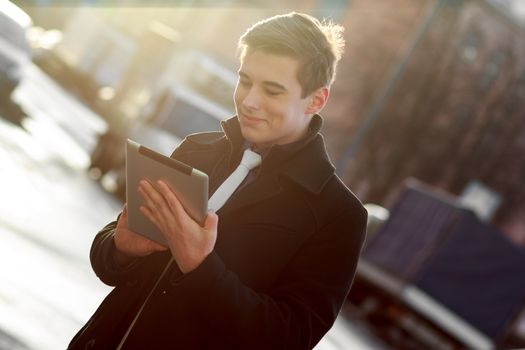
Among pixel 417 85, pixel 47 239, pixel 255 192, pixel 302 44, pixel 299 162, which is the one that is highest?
pixel 417 85

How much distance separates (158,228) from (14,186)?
958 cm

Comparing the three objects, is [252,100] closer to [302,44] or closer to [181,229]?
[302,44]

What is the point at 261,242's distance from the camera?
2.44 meters

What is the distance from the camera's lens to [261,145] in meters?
2.62

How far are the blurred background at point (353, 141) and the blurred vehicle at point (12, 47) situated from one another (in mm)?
36

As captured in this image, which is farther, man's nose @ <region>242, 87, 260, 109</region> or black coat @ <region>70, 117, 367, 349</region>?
man's nose @ <region>242, 87, 260, 109</region>

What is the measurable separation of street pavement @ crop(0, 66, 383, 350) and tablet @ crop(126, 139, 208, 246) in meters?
3.68

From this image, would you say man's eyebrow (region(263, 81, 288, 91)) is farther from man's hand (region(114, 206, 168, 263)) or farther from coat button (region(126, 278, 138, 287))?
coat button (region(126, 278, 138, 287))

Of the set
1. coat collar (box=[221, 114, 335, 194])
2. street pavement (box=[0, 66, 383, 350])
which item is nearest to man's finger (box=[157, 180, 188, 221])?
coat collar (box=[221, 114, 335, 194])

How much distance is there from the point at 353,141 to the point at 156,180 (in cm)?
1588

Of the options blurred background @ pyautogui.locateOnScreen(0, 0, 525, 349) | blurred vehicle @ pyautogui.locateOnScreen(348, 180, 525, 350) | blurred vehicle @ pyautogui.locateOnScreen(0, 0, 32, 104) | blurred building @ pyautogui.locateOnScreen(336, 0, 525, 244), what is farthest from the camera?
blurred building @ pyautogui.locateOnScreen(336, 0, 525, 244)

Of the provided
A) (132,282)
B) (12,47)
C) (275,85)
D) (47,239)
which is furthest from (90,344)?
(12,47)

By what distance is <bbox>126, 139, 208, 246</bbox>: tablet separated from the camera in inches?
90.4

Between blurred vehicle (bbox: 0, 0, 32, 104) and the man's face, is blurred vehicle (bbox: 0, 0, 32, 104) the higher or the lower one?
the lower one
